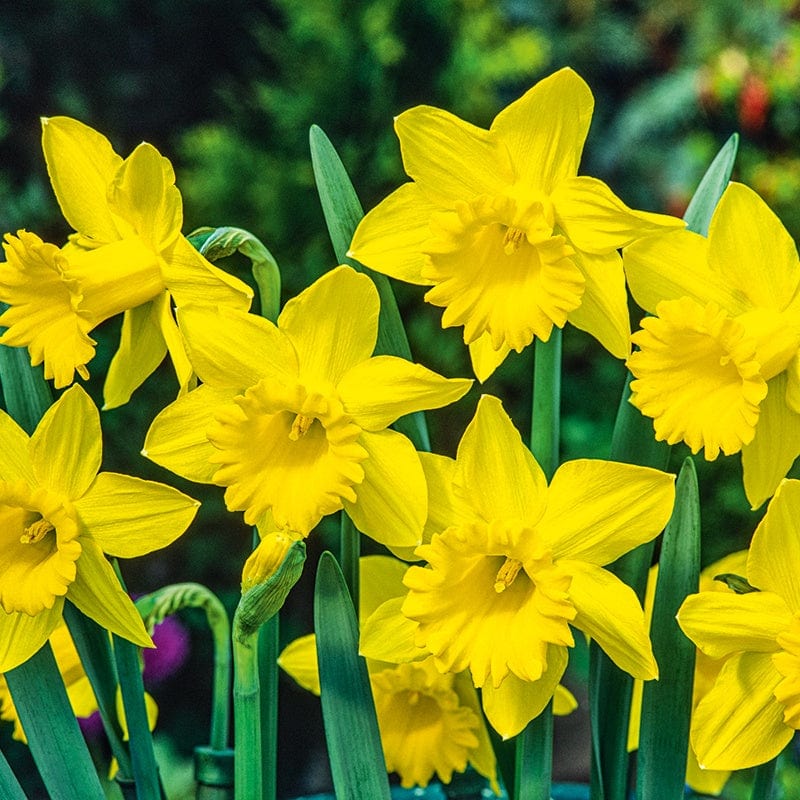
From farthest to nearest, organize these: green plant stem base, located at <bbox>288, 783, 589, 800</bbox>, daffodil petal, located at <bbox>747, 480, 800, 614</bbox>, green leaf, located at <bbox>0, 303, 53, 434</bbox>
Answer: green plant stem base, located at <bbox>288, 783, 589, 800</bbox> < green leaf, located at <bbox>0, 303, 53, 434</bbox> < daffodil petal, located at <bbox>747, 480, 800, 614</bbox>

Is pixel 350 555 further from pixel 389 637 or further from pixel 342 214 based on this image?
pixel 342 214

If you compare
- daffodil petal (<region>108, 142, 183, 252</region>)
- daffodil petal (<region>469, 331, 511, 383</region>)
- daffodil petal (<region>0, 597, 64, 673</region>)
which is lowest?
daffodil petal (<region>0, 597, 64, 673</region>)

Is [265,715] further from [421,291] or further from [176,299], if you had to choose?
[421,291]

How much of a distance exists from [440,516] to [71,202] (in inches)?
9.6

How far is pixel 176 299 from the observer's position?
0.53 meters

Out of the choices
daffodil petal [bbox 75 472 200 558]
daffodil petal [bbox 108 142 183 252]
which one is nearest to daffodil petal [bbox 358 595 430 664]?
daffodil petal [bbox 75 472 200 558]

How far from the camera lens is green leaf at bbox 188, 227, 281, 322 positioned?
0.54 metres

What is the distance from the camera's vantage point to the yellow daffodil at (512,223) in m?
0.49

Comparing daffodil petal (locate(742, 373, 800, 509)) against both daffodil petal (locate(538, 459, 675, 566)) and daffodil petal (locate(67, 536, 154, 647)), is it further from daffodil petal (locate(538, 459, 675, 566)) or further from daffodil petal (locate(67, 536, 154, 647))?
daffodil petal (locate(67, 536, 154, 647))

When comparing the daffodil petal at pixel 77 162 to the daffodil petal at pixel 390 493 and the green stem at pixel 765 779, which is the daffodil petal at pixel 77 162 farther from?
the green stem at pixel 765 779

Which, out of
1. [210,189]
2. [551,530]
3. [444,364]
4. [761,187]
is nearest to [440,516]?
[551,530]

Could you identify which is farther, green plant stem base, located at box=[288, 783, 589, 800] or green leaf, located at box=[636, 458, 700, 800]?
green plant stem base, located at box=[288, 783, 589, 800]

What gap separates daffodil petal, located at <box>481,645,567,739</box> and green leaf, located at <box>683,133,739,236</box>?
0.74 feet

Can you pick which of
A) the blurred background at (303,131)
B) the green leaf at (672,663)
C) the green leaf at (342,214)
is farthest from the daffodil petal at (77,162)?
the blurred background at (303,131)
